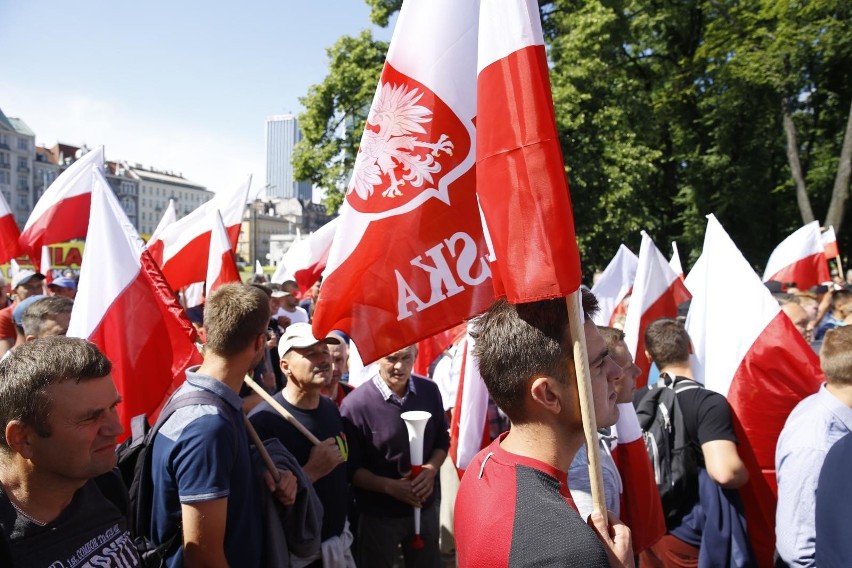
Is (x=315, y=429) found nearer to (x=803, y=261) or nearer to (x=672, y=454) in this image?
(x=672, y=454)

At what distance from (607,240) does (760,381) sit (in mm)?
16642

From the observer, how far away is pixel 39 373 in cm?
213

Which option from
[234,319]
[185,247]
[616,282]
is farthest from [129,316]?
[616,282]

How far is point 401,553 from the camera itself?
4777mm

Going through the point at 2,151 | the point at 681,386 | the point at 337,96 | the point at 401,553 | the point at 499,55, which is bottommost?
the point at 401,553

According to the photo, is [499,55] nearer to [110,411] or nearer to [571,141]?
[110,411]

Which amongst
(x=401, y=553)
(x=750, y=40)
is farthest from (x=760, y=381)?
(x=750, y=40)

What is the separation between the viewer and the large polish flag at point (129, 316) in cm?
361

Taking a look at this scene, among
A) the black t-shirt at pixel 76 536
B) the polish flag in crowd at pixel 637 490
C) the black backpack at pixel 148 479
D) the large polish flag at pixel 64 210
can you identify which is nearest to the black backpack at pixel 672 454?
the polish flag in crowd at pixel 637 490

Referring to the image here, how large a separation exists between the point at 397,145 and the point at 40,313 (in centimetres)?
312

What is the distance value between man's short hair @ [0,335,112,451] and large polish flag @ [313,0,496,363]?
989 millimetres

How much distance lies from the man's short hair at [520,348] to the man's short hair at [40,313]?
12.0 feet

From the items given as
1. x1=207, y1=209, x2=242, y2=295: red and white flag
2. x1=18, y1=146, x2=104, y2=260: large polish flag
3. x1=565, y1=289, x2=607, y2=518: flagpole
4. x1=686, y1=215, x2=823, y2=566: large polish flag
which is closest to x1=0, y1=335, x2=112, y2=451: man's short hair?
x1=565, y1=289, x2=607, y2=518: flagpole

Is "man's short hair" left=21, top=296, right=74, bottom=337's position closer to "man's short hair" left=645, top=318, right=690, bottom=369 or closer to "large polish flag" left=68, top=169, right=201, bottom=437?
"large polish flag" left=68, top=169, right=201, bottom=437
